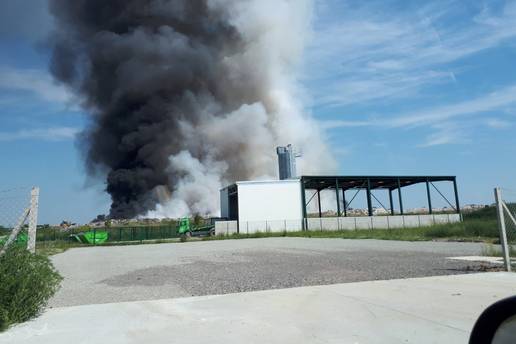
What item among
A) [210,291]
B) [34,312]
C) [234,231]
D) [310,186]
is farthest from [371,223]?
[34,312]

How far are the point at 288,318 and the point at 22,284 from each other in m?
3.72

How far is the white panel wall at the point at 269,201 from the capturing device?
41.4m

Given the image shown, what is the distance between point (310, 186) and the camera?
156 feet

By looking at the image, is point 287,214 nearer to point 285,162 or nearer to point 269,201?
point 269,201

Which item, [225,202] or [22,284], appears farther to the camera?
[225,202]

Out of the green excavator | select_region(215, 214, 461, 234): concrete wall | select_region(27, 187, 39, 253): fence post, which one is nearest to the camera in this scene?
select_region(27, 187, 39, 253): fence post

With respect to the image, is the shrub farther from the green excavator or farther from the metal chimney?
the metal chimney

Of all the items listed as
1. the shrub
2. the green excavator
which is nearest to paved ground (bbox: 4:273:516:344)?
the shrub

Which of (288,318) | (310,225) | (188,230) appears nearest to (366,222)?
(310,225)

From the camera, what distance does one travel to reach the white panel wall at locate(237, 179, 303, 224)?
41406 millimetres

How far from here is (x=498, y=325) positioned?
6.52 ft

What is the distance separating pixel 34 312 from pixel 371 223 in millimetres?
39167

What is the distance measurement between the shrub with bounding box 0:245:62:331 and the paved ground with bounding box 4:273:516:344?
7.9 inches

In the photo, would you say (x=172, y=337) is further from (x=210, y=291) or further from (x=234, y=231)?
(x=234, y=231)
